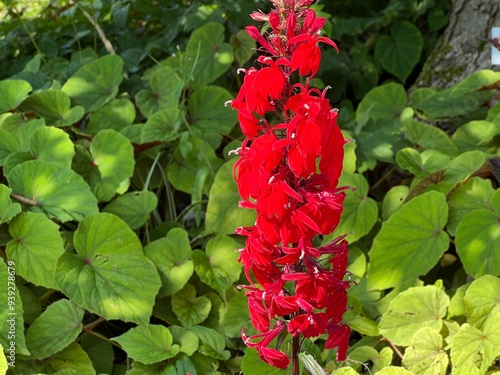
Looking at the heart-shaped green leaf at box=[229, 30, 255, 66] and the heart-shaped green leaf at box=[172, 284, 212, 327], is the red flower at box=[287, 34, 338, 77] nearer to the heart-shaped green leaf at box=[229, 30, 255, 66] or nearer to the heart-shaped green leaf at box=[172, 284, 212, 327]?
the heart-shaped green leaf at box=[172, 284, 212, 327]

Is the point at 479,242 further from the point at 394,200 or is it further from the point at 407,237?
the point at 394,200

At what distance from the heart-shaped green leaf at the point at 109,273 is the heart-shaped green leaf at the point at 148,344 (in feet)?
0.14

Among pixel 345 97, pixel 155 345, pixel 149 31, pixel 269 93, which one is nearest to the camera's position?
pixel 269 93

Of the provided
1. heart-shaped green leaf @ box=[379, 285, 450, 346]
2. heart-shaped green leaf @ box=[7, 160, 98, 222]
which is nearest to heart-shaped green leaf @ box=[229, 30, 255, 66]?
heart-shaped green leaf @ box=[7, 160, 98, 222]

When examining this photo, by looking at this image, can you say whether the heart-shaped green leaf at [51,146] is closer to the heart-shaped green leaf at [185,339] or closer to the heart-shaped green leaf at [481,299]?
the heart-shaped green leaf at [185,339]

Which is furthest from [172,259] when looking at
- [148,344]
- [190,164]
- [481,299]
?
[481,299]

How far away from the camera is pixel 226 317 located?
2.44 m

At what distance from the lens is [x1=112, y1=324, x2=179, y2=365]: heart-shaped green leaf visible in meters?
2.15

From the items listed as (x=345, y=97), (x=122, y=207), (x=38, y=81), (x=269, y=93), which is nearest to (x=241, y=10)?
(x=345, y=97)

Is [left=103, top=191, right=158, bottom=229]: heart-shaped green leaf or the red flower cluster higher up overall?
the red flower cluster

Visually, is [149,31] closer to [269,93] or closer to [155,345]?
[155,345]

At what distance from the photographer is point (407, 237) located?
238 cm

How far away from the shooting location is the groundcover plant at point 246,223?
1499 millimetres

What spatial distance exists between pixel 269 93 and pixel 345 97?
2.69m
